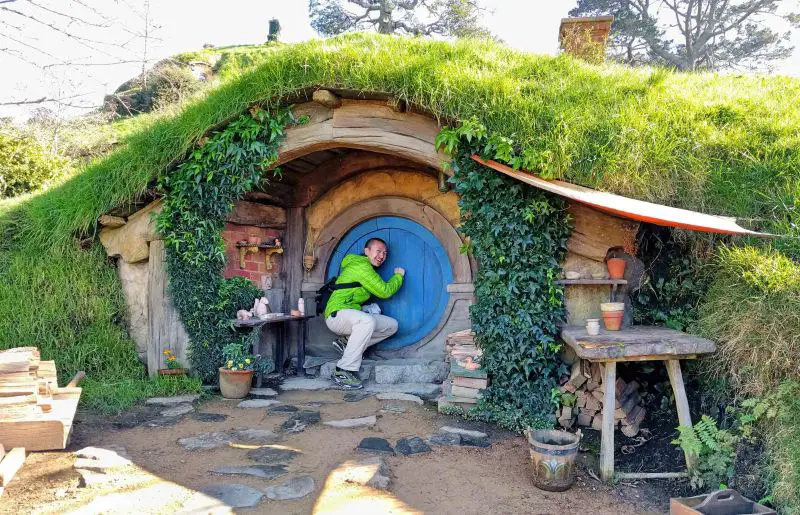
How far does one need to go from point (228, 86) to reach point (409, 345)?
347 centimetres

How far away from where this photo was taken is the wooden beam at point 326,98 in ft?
17.2

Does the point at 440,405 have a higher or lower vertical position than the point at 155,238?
lower

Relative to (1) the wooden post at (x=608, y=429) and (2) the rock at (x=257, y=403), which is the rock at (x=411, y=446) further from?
(2) the rock at (x=257, y=403)

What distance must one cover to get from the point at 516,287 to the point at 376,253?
218 centimetres

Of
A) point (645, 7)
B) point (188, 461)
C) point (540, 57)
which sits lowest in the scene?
point (188, 461)

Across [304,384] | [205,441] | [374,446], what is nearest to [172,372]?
[304,384]

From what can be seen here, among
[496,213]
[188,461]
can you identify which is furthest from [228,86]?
[188,461]

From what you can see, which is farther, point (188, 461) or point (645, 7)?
point (645, 7)

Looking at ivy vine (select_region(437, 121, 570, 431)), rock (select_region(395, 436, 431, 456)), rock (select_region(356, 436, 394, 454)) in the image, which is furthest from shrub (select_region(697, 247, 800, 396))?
rock (select_region(356, 436, 394, 454))

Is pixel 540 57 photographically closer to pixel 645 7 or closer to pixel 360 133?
pixel 360 133

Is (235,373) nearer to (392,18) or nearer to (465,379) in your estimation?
(465,379)

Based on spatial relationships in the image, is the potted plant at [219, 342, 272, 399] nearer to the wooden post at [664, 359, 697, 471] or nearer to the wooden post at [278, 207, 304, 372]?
the wooden post at [278, 207, 304, 372]

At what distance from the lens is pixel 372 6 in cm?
1583

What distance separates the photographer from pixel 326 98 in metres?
5.27
